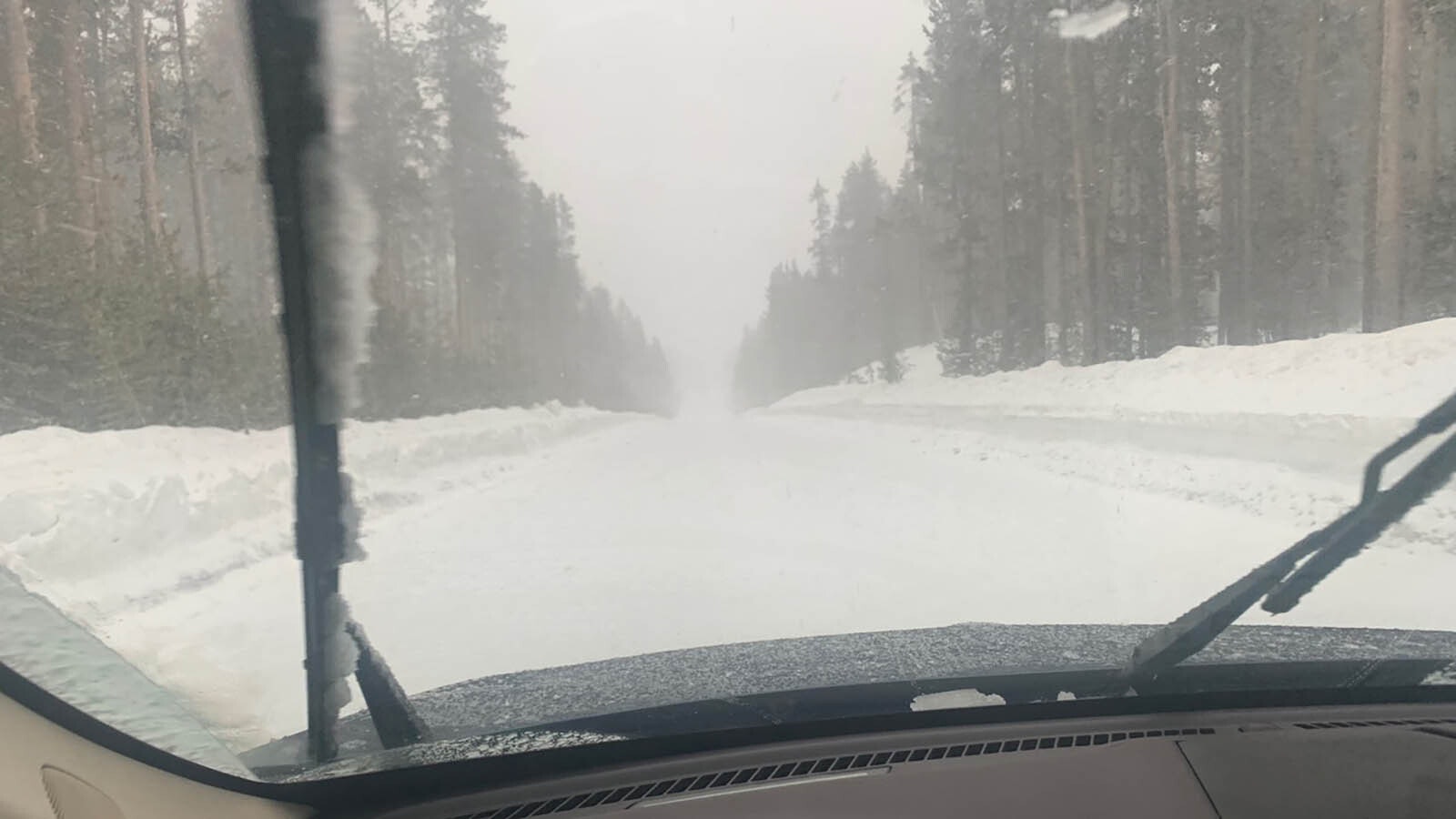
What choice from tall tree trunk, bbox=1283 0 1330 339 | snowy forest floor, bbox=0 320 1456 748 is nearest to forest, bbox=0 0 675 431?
snowy forest floor, bbox=0 320 1456 748

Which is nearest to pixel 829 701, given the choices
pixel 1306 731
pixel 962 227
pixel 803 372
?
pixel 1306 731

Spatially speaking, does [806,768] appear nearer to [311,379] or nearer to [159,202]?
[311,379]

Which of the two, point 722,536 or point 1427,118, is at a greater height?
point 1427,118

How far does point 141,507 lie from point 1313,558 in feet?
23.3

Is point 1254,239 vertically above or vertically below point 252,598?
above

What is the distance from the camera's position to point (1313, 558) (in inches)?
134

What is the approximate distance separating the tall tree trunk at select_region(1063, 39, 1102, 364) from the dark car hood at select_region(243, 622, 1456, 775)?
12.9 m

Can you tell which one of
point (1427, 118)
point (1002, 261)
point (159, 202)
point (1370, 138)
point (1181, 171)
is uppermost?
point (1181, 171)

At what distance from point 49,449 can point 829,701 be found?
454 centimetres

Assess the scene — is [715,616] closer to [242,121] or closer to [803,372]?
[242,121]

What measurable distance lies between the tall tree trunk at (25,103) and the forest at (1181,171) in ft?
22.4

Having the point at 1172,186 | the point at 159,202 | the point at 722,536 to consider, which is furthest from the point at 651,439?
the point at 159,202

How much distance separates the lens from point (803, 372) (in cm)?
5641

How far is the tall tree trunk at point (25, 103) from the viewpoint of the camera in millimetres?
3582
